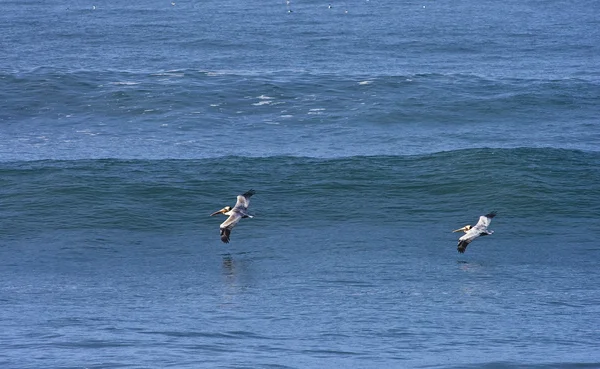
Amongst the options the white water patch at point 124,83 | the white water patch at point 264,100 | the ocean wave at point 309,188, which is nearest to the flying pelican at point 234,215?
the ocean wave at point 309,188

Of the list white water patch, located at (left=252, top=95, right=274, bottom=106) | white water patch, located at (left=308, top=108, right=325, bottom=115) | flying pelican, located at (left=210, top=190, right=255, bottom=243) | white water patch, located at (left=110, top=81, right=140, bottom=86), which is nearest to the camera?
flying pelican, located at (left=210, top=190, right=255, bottom=243)

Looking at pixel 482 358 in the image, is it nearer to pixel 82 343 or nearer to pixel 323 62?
pixel 82 343

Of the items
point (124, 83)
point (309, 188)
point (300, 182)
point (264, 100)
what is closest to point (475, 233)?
point (309, 188)

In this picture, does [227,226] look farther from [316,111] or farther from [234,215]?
[316,111]

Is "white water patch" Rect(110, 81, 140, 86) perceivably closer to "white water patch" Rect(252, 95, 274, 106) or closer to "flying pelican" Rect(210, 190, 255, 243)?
"white water patch" Rect(252, 95, 274, 106)

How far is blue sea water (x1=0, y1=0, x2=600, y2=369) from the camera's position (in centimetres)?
2448

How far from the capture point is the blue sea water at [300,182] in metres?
24.5

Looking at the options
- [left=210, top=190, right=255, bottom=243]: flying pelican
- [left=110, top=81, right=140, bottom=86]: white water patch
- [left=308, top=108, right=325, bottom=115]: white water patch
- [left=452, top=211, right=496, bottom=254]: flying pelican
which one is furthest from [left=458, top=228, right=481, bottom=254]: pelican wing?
[left=110, top=81, right=140, bottom=86]: white water patch

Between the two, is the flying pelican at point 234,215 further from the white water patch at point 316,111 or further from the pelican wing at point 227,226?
the white water patch at point 316,111

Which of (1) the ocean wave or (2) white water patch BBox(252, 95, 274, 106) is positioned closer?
(1) the ocean wave

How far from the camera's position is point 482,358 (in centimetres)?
2238

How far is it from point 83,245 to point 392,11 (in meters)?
39.1

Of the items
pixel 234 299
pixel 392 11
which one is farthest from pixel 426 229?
pixel 392 11

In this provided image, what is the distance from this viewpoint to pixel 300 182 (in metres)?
40.2
